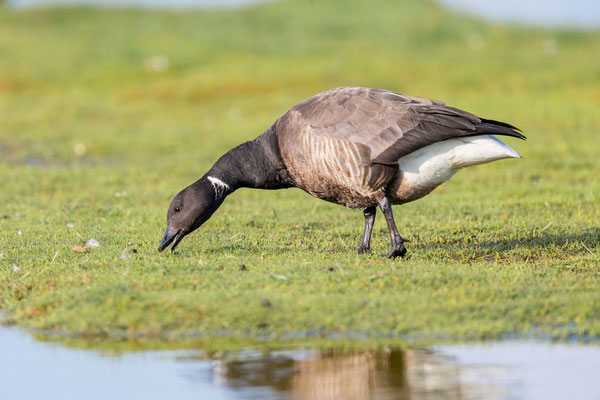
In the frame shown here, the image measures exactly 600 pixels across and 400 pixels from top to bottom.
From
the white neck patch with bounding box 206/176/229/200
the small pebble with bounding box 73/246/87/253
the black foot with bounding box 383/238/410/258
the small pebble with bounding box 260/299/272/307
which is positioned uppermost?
the white neck patch with bounding box 206/176/229/200

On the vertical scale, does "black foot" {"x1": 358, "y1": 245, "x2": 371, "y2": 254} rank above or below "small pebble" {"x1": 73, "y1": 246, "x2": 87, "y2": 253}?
below

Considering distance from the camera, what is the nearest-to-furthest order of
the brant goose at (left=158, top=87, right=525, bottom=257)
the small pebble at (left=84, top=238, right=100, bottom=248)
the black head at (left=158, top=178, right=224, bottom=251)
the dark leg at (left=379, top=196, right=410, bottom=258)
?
the brant goose at (left=158, top=87, right=525, bottom=257)
the dark leg at (left=379, top=196, right=410, bottom=258)
the black head at (left=158, top=178, right=224, bottom=251)
the small pebble at (left=84, top=238, right=100, bottom=248)

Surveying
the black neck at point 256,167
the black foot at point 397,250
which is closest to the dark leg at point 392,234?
the black foot at point 397,250

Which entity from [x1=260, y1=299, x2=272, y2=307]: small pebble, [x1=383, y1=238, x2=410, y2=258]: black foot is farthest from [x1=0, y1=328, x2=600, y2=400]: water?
[x1=383, y1=238, x2=410, y2=258]: black foot

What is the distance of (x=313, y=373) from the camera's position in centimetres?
650

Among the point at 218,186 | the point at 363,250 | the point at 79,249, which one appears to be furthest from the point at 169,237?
the point at 363,250

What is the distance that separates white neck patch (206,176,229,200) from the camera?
1036 centimetres

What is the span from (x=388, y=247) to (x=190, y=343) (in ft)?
12.8

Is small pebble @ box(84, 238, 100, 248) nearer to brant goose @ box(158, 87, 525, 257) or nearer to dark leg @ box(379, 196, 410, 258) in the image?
brant goose @ box(158, 87, 525, 257)

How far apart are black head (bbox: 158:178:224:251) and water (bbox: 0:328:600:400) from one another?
293cm

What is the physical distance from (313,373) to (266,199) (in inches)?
333

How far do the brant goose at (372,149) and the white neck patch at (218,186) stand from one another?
27 cm

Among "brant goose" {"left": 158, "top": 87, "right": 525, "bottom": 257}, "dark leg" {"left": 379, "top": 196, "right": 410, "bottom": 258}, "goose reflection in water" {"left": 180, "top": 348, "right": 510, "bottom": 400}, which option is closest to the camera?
"goose reflection in water" {"left": 180, "top": 348, "right": 510, "bottom": 400}

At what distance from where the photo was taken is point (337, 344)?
23.6ft
